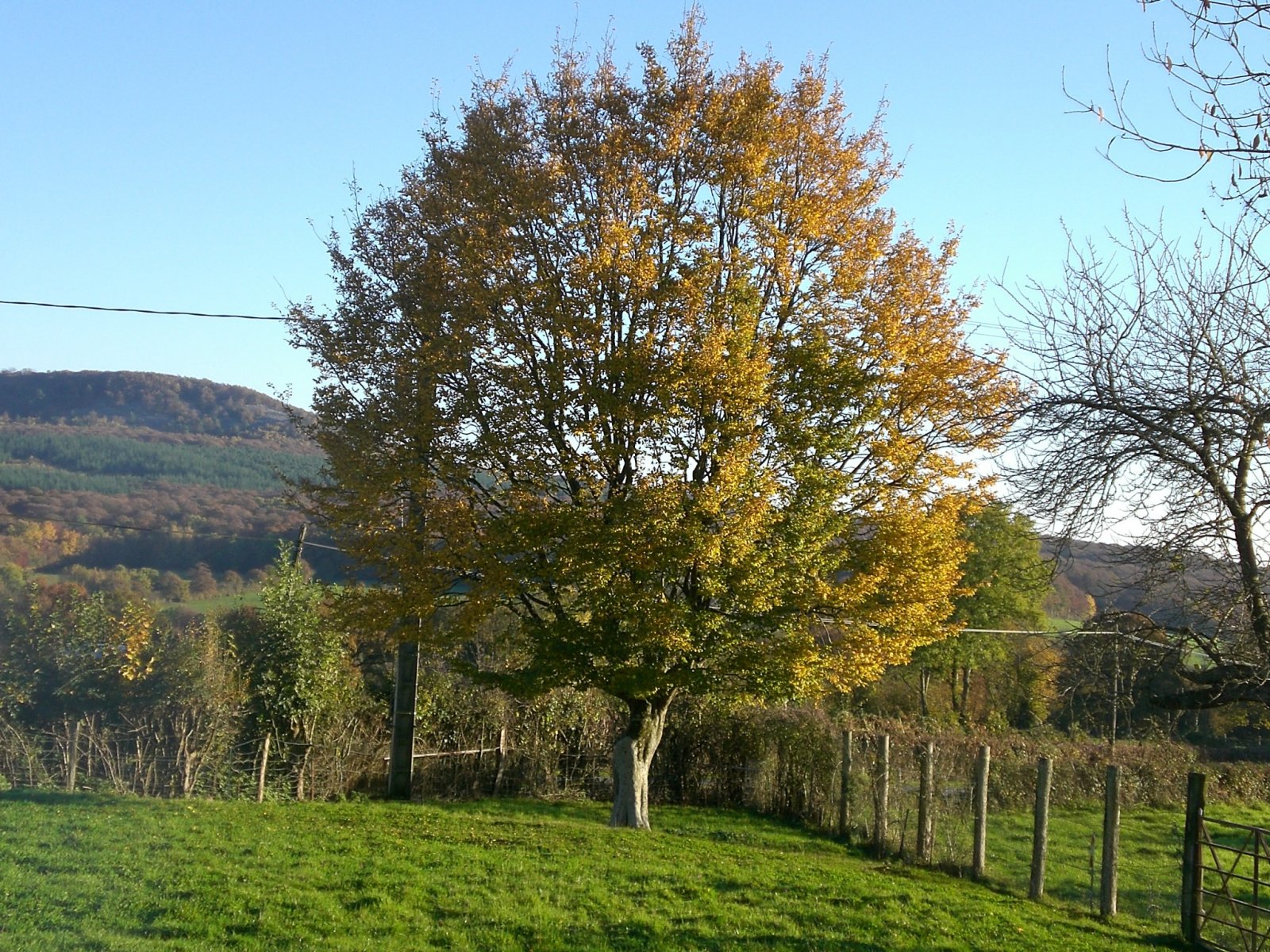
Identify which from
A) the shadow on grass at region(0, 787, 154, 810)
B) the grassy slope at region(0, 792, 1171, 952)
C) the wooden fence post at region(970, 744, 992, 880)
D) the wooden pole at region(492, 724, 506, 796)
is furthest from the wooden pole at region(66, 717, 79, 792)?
the wooden fence post at region(970, 744, 992, 880)

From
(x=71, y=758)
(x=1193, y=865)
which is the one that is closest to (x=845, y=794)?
(x=1193, y=865)

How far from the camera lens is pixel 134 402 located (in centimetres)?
4800

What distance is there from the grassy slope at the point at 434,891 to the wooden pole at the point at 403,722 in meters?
2.65

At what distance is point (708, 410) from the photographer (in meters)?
12.5

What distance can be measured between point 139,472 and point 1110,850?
130ft

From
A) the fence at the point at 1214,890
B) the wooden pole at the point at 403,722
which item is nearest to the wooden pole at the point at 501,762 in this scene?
the wooden pole at the point at 403,722

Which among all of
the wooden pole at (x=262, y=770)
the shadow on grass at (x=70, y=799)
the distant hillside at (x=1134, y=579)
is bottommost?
the wooden pole at (x=262, y=770)

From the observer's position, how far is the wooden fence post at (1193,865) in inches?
387

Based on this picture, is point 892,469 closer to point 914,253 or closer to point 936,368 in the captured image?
point 936,368

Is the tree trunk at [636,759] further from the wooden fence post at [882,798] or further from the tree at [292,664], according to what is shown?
the tree at [292,664]

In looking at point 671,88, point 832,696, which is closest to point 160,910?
point 671,88

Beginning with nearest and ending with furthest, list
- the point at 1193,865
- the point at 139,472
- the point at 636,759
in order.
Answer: the point at 1193,865 < the point at 636,759 < the point at 139,472

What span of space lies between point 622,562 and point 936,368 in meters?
4.97

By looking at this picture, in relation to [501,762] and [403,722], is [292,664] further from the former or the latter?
[501,762]
